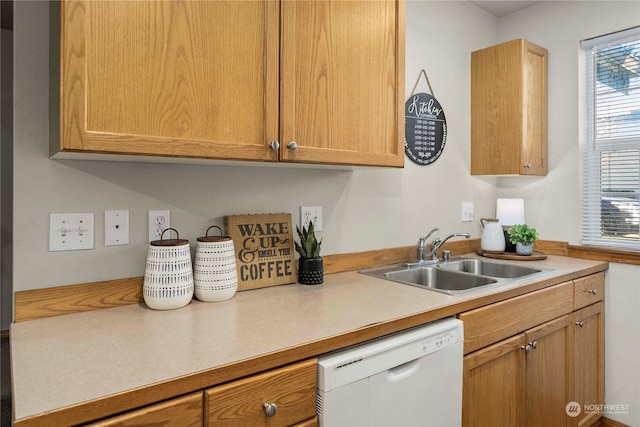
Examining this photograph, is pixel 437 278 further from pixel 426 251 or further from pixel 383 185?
pixel 383 185

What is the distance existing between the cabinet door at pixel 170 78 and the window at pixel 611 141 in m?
2.03

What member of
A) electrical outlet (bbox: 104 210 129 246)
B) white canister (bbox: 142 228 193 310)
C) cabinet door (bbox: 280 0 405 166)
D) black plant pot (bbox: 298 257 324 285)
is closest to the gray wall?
electrical outlet (bbox: 104 210 129 246)

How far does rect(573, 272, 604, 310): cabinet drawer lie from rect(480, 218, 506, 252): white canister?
47 cm

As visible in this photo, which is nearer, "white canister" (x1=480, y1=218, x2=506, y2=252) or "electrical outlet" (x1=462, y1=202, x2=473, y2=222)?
"white canister" (x1=480, y1=218, x2=506, y2=252)

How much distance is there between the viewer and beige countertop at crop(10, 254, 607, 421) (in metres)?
0.80

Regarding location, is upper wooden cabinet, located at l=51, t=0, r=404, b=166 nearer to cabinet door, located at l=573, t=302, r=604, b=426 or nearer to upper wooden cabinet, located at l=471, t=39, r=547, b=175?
upper wooden cabinet, located at l=471, t=39, r=547, b=175

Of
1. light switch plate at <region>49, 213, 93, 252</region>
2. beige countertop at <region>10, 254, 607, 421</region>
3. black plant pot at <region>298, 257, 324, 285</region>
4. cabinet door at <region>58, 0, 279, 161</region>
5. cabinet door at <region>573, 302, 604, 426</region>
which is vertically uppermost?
cabinet door at <region>58, 0, 279, 161</region>

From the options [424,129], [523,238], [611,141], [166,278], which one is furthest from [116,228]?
[611,141]

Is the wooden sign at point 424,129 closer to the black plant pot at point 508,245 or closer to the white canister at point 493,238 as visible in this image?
the white canister at point 493,238

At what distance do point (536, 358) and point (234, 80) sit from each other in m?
1.70

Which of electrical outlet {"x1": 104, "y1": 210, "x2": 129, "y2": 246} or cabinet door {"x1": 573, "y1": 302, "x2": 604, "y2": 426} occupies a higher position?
electrical outlet {"x1": 104, "y1": 210, "x2": 129, "y2": 246}

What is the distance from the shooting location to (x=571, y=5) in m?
2.41

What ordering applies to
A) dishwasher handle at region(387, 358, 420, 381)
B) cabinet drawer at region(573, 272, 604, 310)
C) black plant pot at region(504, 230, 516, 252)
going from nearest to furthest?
dishwasher handle at region(387, 358, 420, 381)
cabinet drawer at region(573, 272, 604, 310)
black plant pot at region(504, 230, 516, 252)

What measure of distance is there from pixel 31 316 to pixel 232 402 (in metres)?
0.73
